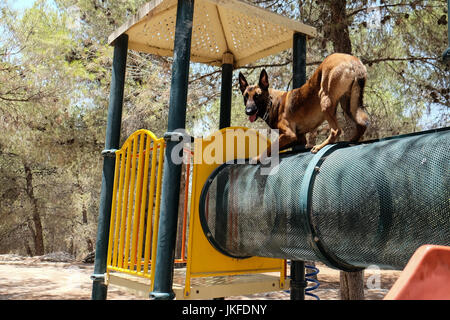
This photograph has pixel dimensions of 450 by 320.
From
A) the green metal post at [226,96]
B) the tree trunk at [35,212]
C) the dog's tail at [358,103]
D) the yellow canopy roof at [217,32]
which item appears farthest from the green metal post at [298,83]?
the tree trunk at [35,212]

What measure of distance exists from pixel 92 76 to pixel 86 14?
8.95ft

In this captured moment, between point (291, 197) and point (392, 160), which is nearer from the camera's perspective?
point (392, 160)

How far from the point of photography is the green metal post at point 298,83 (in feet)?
14.2

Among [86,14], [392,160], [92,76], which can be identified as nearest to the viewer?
[392,160]

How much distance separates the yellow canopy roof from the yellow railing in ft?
4.28

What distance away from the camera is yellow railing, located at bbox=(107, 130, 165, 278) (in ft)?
12.2

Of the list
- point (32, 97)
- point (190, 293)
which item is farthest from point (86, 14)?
point (190, 293)

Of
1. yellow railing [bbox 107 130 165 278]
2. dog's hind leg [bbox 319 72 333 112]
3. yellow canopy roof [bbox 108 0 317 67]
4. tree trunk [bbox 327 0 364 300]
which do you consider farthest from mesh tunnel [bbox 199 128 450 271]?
tree trunk [bbox 327 0 364 300]

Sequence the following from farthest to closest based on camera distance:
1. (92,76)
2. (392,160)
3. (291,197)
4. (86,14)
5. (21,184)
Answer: (21,184) → (86,14) → (92,76) → (291,197) → (392,160)

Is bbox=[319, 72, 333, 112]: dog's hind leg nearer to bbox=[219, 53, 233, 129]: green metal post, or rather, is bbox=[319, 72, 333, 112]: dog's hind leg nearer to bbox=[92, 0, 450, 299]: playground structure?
bbox=[92, 0, 450, 299]: playground structure

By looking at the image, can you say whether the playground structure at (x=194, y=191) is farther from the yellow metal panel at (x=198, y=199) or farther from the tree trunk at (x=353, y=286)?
the tree trunk at (x=353, y=286)

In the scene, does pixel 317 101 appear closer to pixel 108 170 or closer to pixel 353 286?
pixel 108 170
